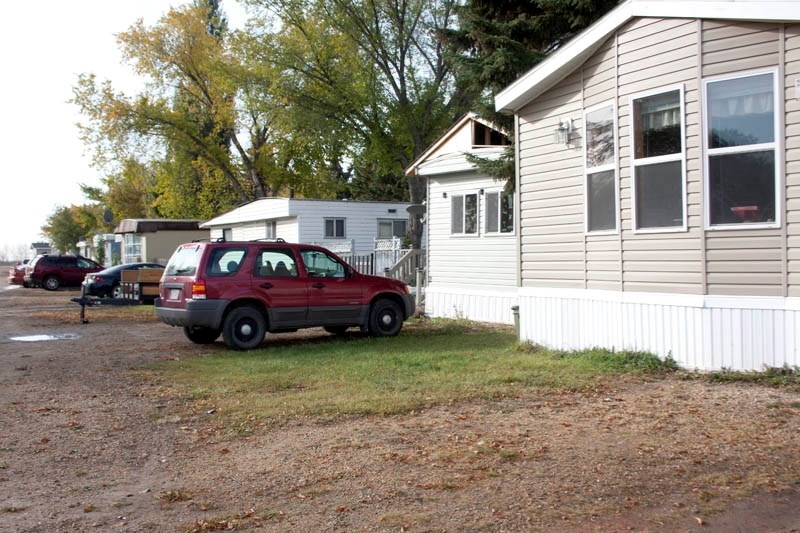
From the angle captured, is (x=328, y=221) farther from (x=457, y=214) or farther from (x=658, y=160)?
(x=658, y=160)

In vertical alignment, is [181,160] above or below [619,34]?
above

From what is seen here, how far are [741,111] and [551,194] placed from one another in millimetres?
3103

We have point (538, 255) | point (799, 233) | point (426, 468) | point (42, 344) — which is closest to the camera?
point (426, 468)

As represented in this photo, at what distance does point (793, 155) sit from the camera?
8297mm

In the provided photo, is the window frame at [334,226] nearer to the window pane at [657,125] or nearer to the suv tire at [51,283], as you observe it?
the suv tire at [51,283]

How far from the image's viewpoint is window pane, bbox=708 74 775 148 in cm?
855

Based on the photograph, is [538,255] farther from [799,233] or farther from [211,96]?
[211,96]

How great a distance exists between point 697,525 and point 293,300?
9232mm

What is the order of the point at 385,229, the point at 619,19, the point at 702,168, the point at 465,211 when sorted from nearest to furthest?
the point at 702,168 → the point at 619,19 → the point at 465,211 → the point at 385,229

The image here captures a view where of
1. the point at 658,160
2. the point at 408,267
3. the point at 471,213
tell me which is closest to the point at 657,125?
the point at 658,160

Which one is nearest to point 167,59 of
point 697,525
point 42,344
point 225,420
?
point 42,344

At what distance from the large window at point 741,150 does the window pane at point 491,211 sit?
25.2 ft

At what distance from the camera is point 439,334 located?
14.5 meters

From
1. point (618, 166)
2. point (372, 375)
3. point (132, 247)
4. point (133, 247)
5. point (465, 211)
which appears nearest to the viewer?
point (372, 375)
